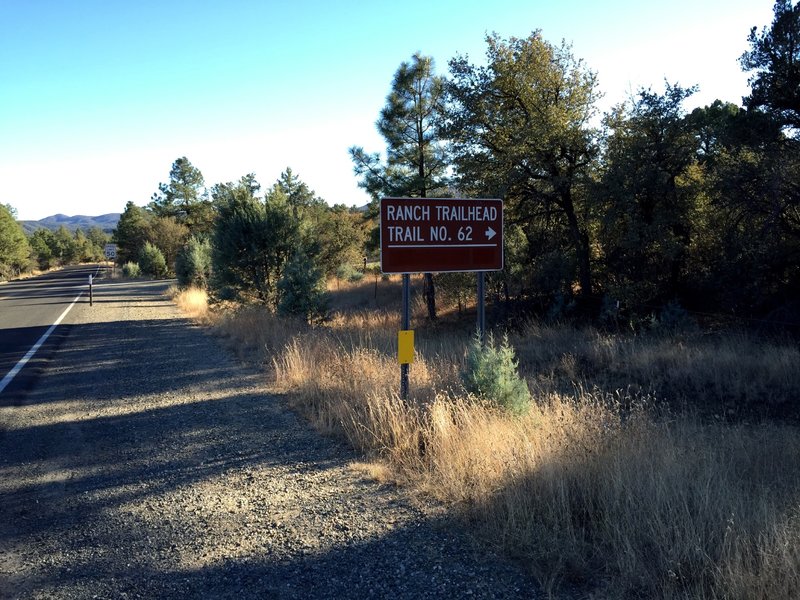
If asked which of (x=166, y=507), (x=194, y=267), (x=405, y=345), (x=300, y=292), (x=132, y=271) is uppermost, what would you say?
(x=194, y=267)

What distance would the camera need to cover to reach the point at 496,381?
240 inches

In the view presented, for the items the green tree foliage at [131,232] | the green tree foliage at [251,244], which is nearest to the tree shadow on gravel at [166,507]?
the green tree foliage at [251,244]

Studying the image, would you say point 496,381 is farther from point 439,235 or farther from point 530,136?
point 530,136

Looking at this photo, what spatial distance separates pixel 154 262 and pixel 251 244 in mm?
42039

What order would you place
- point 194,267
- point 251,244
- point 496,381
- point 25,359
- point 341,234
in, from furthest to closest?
point 341,234 < point 194,267 < point 251,244 < point 25,359 < point 496,381

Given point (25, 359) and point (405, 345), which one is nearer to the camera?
point (405, 345)

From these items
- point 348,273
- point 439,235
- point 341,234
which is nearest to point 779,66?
point 439,235

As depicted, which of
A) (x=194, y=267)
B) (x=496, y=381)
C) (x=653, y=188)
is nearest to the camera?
(x=496, y=381)

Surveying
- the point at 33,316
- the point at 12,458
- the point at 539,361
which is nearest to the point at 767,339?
the point at 539,361

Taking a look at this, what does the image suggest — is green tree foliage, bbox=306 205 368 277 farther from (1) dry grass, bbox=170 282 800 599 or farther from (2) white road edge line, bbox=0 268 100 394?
(1) dry grass, bbox=170 282 800 599

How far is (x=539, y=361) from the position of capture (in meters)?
12.2

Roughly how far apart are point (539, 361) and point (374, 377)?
220 inches

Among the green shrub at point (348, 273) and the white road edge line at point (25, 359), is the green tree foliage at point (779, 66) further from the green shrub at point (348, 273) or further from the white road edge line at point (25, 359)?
the green shrub at point (348, 273)

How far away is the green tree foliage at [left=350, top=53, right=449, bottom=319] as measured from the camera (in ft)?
65.3
